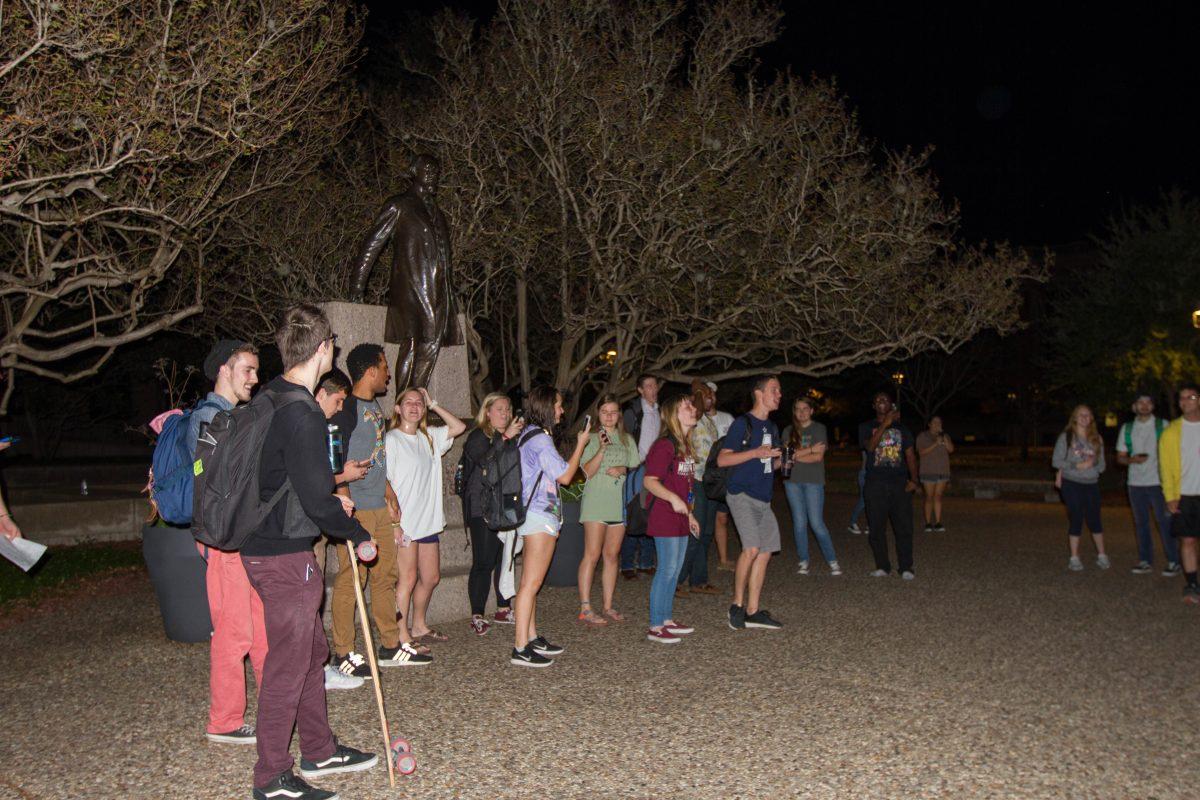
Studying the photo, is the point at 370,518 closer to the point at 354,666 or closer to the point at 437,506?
the point at 437,506

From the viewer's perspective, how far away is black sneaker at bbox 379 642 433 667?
6.38m

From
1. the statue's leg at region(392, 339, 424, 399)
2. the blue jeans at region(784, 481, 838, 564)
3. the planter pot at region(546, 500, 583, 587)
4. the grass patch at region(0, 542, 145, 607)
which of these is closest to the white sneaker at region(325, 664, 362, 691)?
the statue's leg at region(392, 339, 424, 399)

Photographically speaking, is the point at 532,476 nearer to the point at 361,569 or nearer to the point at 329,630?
the point at 361,569

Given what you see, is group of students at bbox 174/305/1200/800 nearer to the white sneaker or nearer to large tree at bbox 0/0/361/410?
the white sneaker

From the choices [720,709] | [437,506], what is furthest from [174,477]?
[720,709]

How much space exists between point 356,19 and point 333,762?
36.9ft

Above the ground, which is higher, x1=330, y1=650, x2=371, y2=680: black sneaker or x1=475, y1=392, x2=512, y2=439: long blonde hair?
x1=475, y1=392, x2=512, y2=439: long blonde hair

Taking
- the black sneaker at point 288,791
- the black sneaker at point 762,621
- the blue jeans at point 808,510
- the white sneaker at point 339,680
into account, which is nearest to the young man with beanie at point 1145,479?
the blue jeans at point 808,510

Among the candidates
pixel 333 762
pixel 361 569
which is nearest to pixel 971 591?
pixel 361 569

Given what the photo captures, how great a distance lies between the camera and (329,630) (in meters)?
7.23

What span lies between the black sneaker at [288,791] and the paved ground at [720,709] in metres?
0.23

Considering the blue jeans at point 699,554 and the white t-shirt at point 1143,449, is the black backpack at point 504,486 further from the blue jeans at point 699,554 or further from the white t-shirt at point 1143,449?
the white t-shirt at point 1143,449

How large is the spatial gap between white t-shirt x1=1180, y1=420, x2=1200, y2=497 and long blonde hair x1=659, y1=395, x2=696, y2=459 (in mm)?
4732

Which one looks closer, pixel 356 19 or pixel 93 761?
pixel 93 761
